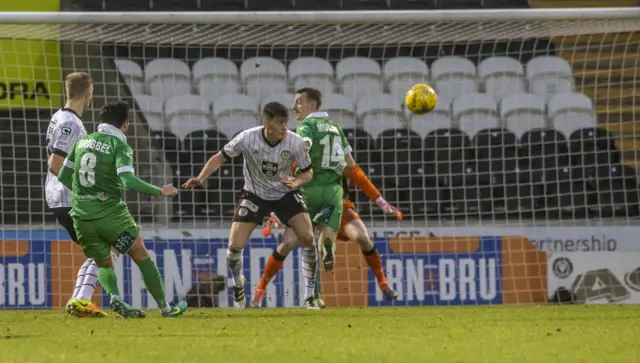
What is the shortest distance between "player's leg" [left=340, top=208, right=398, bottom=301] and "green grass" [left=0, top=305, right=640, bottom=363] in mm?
946

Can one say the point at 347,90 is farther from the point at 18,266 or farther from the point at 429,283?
the point at 18,266

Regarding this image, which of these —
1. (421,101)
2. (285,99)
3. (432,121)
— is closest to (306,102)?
(421,101)

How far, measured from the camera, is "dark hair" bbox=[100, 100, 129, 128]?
849cm

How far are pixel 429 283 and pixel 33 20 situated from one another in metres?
4.46

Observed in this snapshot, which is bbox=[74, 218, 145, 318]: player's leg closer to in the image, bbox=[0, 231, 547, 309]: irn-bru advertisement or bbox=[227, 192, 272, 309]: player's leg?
bbox=[227, 192, 272, 309]: player's leg

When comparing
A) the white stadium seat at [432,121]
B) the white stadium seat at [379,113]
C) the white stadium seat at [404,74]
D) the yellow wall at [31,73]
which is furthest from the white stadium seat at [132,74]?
the white stadium seat at [432,121]

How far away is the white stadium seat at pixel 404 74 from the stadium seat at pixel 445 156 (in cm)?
120

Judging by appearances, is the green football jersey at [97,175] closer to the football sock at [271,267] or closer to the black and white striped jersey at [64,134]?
the black and white striped jersey at [64,134]

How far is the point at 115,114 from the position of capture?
Result: 27.9ft

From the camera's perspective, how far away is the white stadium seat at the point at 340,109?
44.2 ft

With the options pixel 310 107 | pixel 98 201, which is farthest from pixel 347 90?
pixel 98 201

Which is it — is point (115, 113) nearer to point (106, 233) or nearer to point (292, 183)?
point (106, 233)

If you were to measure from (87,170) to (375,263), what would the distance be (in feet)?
10.5

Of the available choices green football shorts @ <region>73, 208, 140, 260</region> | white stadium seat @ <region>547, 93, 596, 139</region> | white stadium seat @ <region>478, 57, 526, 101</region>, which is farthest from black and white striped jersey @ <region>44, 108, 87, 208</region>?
white stadium seat @ <region>478, 57, 526, 101</region>
